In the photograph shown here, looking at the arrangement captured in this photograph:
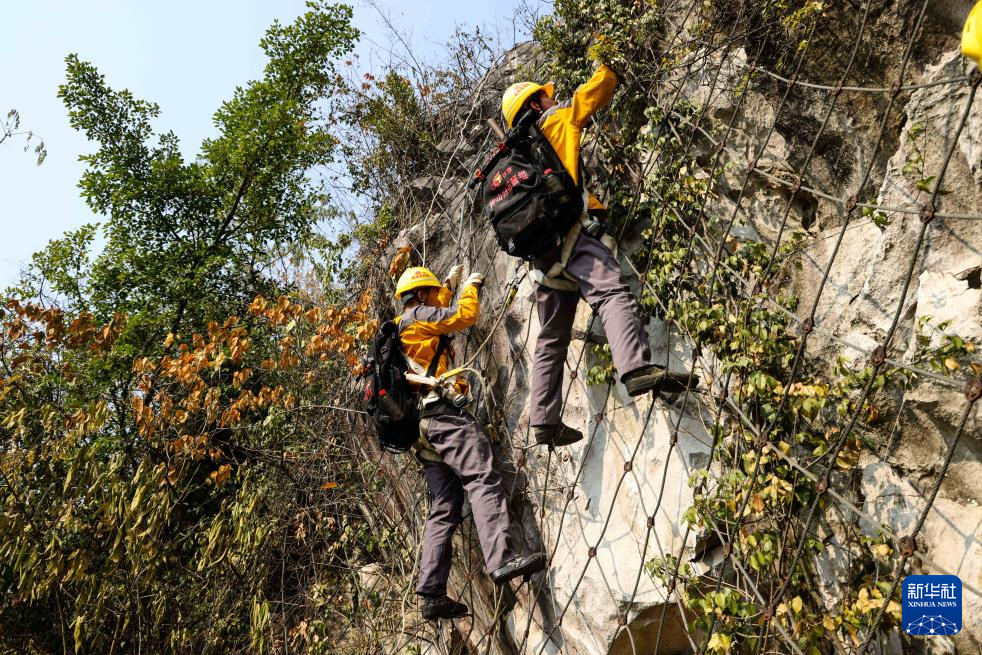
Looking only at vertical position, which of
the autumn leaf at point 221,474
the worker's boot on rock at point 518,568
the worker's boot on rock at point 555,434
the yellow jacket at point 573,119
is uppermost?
the yellow jacket at point 573,119

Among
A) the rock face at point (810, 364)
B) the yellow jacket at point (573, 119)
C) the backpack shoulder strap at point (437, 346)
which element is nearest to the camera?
the rock face at point (810, 364)

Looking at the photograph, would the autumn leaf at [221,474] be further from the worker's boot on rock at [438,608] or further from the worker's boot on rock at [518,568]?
the worker's boot on rock at [518,568]

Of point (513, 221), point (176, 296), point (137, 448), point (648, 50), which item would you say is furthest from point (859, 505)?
point (176, 296)

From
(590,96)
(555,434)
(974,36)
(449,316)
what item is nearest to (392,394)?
(449,316)

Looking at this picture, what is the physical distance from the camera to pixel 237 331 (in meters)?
5.69

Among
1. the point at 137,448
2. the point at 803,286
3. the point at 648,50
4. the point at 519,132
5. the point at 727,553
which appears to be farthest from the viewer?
the point at 137,448

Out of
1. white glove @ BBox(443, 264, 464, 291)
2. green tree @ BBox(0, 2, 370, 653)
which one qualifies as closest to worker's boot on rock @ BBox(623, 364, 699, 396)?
white glove @ BBox(443, 264, 464, 291)

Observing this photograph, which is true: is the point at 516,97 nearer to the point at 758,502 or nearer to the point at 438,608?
the point at 758,502

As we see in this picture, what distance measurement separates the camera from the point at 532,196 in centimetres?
331

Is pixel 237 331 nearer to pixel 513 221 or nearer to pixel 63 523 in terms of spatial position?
pixel 63 523

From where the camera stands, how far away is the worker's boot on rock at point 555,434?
343 cm

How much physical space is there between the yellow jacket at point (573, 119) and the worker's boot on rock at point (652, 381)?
3.43 ft

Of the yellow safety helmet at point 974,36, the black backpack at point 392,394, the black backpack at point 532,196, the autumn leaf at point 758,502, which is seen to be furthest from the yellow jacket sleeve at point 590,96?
the yellow safety helmet at point 974,36

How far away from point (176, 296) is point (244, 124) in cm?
212
